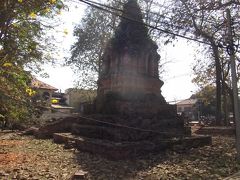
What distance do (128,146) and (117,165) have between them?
4.07 feet

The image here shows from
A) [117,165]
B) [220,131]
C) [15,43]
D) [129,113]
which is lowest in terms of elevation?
[117,165]

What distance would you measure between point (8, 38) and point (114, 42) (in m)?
9.86

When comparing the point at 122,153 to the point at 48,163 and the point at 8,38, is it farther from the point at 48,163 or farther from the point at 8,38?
the point at 8,38

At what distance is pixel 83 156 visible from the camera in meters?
11.0

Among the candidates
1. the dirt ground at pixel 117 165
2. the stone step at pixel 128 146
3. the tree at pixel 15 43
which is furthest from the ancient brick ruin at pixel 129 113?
the tree at pixel 15 43

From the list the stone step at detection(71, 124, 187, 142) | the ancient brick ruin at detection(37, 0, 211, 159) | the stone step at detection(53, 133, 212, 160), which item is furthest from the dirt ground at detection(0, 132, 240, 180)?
the stone step at detection(71, 124, 187, 142)

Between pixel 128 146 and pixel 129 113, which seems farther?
pixel 129 113

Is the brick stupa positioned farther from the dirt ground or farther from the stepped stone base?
the stepped stone base

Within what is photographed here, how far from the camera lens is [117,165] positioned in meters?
9.66

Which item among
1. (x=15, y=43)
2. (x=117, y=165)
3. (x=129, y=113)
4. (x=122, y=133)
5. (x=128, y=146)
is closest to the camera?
(x=15, y=43)

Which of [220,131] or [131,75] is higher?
[131,75]

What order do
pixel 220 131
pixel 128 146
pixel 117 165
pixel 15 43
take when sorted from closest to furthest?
pixel 15 43 → pixel 117 165 → pixel 128 146 → pixel 220 131

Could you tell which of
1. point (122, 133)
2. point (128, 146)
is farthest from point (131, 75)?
point (128, 146)

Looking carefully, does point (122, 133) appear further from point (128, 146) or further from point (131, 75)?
point (131, 75)
